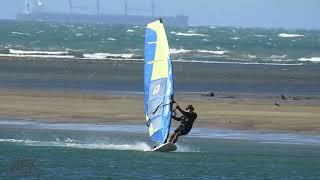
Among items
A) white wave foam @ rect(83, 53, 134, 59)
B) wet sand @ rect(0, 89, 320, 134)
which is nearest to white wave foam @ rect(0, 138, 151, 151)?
wet sand @ rect(0, 89, 320, 134)

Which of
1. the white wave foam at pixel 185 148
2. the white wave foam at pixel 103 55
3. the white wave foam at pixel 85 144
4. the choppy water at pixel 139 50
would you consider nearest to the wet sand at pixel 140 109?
the white wave foam at pixel 185 148

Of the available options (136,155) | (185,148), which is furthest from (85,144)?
(185,148)

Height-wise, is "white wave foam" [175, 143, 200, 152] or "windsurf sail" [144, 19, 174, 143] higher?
"windsurf sail" [144, 19, 174, 143]

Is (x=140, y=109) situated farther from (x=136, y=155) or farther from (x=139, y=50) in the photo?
(x=139, y=50)

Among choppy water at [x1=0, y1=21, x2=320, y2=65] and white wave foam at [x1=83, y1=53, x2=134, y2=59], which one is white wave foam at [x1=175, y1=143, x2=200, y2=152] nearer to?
choppy water at [x1=0, y1=21, x2=320, y2=65]

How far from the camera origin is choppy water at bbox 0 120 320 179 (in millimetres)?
21031

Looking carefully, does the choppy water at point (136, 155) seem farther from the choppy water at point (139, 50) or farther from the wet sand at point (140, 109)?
the choppy water at point (139, 50)

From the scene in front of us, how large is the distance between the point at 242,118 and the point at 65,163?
1042 centimetres

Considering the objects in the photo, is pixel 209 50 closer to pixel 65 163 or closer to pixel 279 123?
pixel 279 123

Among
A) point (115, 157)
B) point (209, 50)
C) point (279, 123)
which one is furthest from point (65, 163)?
point (209, 50)

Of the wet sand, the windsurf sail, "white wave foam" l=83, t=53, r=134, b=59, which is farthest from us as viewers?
"white wave foam" l=83, t=53, r=134, b=59

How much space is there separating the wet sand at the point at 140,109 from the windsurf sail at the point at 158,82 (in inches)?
205

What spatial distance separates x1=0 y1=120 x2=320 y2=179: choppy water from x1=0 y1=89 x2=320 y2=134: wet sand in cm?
152

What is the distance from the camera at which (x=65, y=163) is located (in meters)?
21.9
